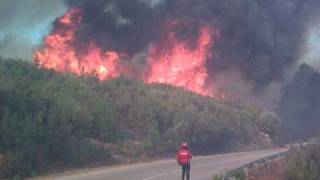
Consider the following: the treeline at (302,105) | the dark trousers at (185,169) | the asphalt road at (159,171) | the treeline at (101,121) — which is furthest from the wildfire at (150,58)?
the dark trousers at (185,169)

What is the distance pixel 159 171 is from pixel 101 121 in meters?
7.74

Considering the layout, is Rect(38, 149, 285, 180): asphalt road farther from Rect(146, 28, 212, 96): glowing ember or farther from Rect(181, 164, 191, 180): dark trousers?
Rect(146, 28, 212, 96): glowing ember

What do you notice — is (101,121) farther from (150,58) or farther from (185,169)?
(150,58)

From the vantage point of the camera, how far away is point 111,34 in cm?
6131

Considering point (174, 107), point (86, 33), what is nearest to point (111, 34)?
point (86, 33)

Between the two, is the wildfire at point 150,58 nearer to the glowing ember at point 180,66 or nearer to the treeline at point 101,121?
the glowing ember at point 180,66

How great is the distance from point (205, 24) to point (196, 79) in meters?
6.43

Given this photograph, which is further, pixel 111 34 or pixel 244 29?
pixel 244 29

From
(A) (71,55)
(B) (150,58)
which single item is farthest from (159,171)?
(B) (150,58)

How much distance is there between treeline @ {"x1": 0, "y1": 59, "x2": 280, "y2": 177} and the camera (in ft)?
94.8

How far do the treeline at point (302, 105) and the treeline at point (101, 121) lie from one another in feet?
18.4

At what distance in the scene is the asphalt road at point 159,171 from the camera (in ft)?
89.1

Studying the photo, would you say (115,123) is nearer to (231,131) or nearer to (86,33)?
(231,131)

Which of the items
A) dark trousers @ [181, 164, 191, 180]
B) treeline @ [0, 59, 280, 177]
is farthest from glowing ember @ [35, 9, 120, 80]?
dark trousers @ [181, 164, 191, 180]
